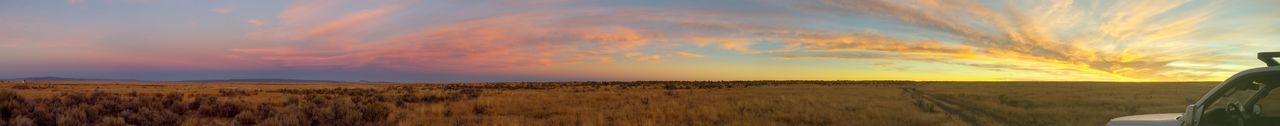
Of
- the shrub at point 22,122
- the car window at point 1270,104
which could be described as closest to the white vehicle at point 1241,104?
the car window at point 1270,104

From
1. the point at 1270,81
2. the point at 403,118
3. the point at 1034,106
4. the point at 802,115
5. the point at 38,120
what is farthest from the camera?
the point at 1034,106

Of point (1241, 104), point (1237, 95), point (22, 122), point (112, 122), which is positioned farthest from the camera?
point (112, 122)

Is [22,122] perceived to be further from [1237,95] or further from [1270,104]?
[1270,104]

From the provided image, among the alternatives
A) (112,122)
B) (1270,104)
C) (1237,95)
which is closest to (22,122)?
(112,122)

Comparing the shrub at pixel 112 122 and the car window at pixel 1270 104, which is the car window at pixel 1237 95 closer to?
the car window at pixel 1270 104

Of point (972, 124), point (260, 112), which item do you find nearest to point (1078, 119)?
point (972, 124)

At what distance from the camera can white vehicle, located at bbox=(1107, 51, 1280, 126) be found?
4.34m

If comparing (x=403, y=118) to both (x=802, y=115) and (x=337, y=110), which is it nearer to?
(x=337, y=110)

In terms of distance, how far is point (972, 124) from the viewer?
17.9 m

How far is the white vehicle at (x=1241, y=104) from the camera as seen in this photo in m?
4.34

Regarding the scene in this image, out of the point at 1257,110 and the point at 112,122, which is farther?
the point at 112,122

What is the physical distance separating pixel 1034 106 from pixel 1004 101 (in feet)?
A: 12.9

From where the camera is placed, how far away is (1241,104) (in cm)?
461

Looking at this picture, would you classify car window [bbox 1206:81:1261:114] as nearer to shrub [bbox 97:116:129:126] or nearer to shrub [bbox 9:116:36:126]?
shrub [bbox 97:116:129:126]
